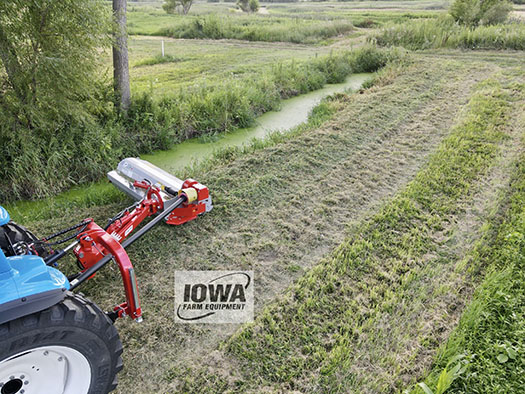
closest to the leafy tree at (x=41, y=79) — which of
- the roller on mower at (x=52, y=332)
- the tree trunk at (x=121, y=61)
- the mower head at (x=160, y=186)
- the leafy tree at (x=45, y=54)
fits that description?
the leafy tree at (x=45, y=54)

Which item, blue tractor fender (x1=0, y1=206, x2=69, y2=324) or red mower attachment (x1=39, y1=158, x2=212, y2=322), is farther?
red mower attachment (x1=39, y1=158, x2=212, y2=322)

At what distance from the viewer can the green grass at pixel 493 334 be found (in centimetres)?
246

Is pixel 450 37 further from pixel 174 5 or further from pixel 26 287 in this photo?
pixel 174 5

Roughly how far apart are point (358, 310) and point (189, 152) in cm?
405

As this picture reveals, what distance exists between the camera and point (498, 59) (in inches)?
473

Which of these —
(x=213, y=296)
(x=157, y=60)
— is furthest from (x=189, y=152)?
(x=157, y=60)

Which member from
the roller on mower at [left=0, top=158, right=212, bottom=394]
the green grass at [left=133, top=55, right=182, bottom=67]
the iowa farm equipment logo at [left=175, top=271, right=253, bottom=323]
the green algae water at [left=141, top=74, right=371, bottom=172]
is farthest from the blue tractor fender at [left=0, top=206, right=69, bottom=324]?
the green grass at [left=133, top=55, right=182, bottom=67]

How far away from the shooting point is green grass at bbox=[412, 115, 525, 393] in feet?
8.05

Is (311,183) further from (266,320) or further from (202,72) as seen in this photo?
(202,72)

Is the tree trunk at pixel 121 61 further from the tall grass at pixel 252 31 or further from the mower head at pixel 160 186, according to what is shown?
the tall grass at pixel 252 31

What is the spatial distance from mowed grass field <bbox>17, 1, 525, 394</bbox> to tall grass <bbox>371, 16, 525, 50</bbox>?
8443mm

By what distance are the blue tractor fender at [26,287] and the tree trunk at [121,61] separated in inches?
165

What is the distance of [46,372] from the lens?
2.00 meters

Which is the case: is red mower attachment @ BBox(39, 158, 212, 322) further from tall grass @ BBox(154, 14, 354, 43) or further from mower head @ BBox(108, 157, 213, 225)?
tall grass @ BBox(154, 14, 354, 43)
